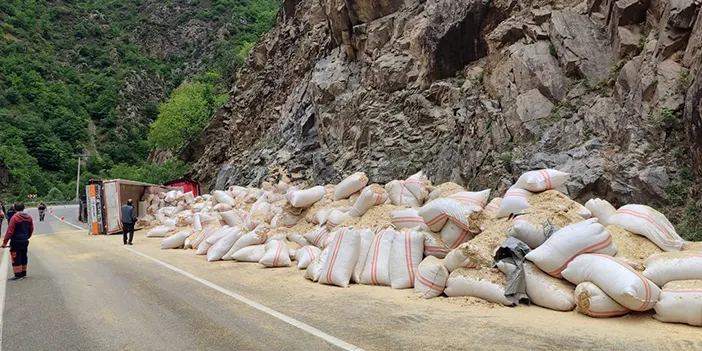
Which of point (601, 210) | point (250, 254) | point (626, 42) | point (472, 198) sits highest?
point (626, 42)

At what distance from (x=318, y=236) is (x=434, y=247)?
281 centimetres

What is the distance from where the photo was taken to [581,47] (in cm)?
1416

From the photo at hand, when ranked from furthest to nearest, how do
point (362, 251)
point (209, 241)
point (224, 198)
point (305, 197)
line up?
point (224, 198) < point (209, 241) < point (305, 197) < point (362, 251)

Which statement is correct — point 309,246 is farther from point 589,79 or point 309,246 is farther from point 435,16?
point 435,16

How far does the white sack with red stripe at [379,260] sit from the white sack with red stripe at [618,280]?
2.39m

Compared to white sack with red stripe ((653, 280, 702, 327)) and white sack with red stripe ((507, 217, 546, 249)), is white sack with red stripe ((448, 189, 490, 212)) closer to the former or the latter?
white sack with red stripe ((507, 217, 546, 249))

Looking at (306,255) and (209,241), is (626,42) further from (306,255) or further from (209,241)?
(209,241)

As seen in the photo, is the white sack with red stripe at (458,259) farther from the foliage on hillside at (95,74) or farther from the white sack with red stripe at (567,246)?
the foliage on hillside at (95,74)

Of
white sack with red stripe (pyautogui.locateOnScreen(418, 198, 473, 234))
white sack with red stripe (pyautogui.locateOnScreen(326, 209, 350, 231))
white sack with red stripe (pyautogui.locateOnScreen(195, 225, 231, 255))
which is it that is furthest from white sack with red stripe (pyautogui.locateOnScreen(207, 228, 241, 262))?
white sack with red stripe (pyautogui.locateOnScreen(418, 198, 473, 234))

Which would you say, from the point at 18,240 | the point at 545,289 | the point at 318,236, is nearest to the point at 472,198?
the point at 545,289

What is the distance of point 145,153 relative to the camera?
68688 mm

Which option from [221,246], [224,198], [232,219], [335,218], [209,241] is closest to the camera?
[335,218]

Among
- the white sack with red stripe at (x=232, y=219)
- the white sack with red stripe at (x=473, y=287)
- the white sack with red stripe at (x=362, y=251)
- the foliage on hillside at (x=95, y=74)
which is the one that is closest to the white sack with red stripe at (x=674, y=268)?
the white sack with red stripe at (x=473, y=287)

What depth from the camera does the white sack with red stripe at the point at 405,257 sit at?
5797 millimetres
